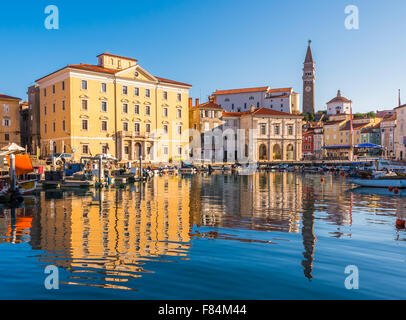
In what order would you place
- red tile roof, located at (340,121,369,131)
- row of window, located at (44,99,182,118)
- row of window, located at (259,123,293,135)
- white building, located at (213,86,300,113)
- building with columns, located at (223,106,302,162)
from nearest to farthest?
row of window, located at (44,99,182,118)
building with columns, located at (223,106,302,162)
row of window, located at (259,123,293,135)
white building, located at (213,86,300,113)
red tile roof, located at (340,121,369,131)

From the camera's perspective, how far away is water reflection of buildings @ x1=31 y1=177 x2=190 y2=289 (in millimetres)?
9211

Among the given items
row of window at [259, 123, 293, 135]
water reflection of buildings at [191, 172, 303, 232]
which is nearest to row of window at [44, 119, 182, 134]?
row of window at [259, 123, 293, 135]

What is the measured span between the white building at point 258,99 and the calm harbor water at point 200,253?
74.3m

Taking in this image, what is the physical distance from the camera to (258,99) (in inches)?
3615

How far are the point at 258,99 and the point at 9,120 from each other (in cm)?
5847

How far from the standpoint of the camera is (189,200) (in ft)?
76.7

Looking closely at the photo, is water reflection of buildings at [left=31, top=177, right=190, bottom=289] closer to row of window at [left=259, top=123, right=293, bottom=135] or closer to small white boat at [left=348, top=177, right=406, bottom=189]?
small white boat at [left=348, top=177, right=406, bottom=189]

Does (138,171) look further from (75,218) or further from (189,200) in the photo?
(75,218)

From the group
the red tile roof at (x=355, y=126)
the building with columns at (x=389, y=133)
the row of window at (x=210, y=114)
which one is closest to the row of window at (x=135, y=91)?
the row of window at (x=210, y=114)

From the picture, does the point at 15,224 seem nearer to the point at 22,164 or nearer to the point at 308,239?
the point at 22,164

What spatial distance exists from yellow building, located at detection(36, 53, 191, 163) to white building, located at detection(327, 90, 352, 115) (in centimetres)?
7337

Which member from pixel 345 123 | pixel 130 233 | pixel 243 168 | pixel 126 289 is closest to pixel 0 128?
pixel 243 168
